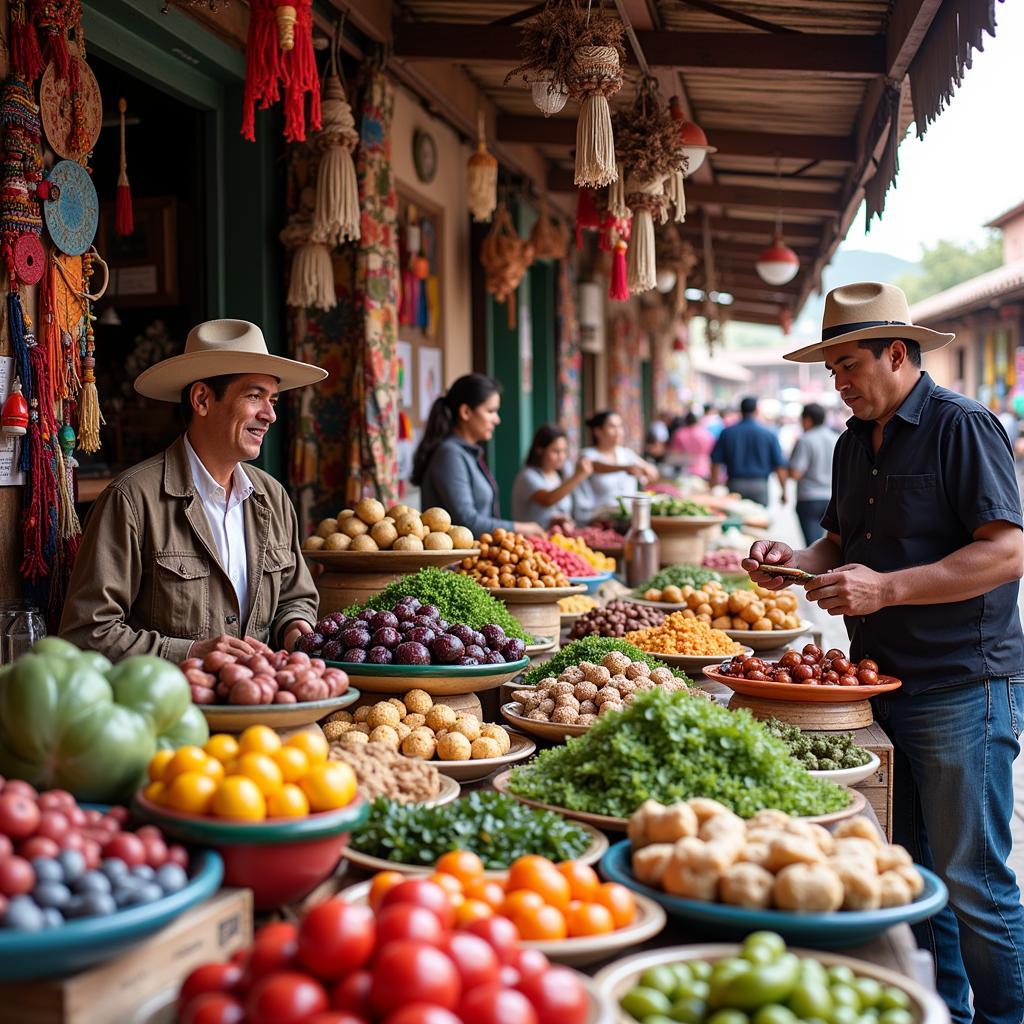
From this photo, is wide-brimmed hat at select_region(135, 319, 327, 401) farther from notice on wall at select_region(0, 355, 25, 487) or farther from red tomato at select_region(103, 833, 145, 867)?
red tomato at select_region(103, 833, 145, 867)

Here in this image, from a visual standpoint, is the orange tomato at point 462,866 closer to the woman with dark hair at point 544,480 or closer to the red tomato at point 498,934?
the red tomato at point 498,934

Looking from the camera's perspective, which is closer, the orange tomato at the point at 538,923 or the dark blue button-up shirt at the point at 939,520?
the orange tomato at the point at 538,923

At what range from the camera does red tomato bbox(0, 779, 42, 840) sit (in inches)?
59.6

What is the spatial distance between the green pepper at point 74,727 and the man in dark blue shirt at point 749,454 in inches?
450

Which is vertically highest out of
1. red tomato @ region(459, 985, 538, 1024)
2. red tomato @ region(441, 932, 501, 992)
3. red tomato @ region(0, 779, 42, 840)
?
red tomato @ region(0, 779, 42, 840)

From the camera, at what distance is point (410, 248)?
7.30 metres

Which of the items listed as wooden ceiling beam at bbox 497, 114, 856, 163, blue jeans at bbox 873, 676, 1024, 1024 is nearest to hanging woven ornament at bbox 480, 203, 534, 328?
wooden ceiling beam at bbox 497, 114, 856, 163

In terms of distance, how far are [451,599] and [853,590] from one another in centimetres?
117

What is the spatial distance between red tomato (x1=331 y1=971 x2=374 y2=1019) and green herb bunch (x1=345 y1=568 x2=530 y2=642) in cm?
194

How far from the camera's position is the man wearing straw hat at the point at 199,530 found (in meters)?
2.86

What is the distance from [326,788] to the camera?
68.0 inches

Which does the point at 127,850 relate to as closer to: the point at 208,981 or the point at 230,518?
the point at 208,981

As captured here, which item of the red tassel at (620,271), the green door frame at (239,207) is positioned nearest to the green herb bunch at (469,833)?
the red tassel at (620,271)

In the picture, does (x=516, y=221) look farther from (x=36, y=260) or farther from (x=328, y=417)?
(x=36, y=260)
